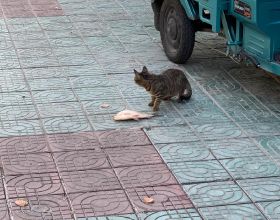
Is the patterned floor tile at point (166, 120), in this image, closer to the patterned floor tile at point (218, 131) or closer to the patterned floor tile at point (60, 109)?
the patterned floor tile at point (218, 131)

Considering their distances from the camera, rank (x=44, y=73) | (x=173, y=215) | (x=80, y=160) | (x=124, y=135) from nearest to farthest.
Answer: (x=173, y=215) → (x=80, y=160) → (x=124, y=135) → (x=44, y=73)

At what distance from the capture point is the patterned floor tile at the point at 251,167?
5.77 m

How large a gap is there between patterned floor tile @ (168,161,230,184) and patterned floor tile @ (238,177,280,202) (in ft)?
0.63

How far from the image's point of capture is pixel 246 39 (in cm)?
702

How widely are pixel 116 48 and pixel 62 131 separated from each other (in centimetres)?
281

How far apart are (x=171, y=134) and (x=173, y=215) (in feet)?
4.98

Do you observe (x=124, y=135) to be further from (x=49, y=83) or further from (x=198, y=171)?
(x=49, y=83)

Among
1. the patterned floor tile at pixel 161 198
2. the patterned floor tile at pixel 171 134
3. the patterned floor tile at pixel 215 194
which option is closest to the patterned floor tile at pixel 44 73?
the patterned floor tile at pixel 171 134

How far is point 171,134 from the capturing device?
6539mm

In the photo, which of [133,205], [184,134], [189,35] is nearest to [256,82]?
[189,35]

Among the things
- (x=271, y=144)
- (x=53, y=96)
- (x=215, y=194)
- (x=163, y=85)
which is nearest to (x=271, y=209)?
(x=215, y=194)

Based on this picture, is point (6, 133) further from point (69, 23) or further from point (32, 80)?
point (69, 23)

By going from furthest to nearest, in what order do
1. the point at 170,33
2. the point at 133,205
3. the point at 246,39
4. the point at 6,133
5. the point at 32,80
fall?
1. the point at 170,33
2. the point at 32,80
3. the point at 246,39
4. the point at 6,133
5. the point at 133,205

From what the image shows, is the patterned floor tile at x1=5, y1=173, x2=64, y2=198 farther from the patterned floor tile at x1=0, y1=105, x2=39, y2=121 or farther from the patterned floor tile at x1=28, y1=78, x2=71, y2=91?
the patterned floor tile at x1=28, y1=78, x2=71, y2=91
